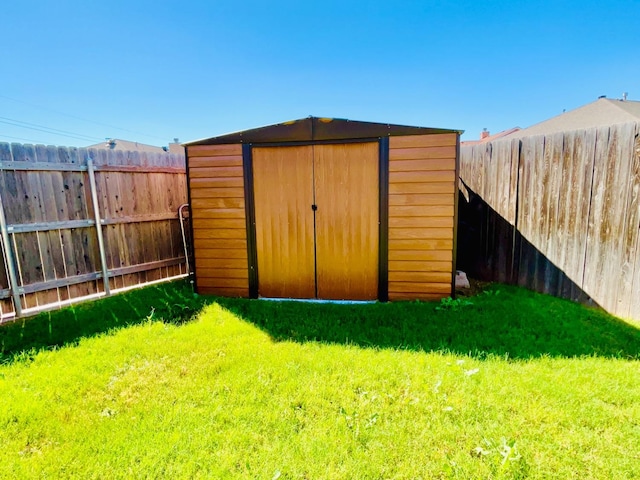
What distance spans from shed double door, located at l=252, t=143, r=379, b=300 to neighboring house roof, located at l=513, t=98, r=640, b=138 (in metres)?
7.50

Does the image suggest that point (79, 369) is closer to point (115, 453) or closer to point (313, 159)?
point (115, 453)

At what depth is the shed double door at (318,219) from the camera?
150 inches

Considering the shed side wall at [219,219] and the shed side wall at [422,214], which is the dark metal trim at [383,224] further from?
the shed side wall at [219,219]

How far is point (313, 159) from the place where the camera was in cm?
385

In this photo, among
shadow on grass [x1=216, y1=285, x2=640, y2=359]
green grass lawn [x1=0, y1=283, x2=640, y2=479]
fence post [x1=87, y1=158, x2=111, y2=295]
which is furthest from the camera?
fence post [x1=87, y1=158, x2=111, y2=295]

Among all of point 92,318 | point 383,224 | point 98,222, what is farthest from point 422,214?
point 98,222

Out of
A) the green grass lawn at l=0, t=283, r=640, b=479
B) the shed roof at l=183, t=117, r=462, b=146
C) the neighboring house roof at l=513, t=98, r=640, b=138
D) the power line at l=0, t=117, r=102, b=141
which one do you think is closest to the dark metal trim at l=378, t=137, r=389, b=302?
the shed roof at l=183, t=117, r=462, b=146

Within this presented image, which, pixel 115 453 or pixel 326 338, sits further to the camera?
pixel 326 338

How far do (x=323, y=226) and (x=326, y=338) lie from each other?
151cm

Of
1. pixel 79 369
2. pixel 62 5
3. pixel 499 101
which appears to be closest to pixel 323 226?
pixel 79 369

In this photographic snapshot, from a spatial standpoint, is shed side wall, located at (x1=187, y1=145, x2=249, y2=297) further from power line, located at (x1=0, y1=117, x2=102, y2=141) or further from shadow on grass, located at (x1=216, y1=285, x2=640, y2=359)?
power line, located at (x1=0, y1=117, x2=102, y2=141)

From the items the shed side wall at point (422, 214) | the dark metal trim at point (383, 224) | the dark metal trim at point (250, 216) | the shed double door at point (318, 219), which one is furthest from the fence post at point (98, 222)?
the shed side wall at point (422, 214)

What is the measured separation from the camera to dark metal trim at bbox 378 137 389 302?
145 inches

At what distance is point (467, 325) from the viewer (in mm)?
3074
